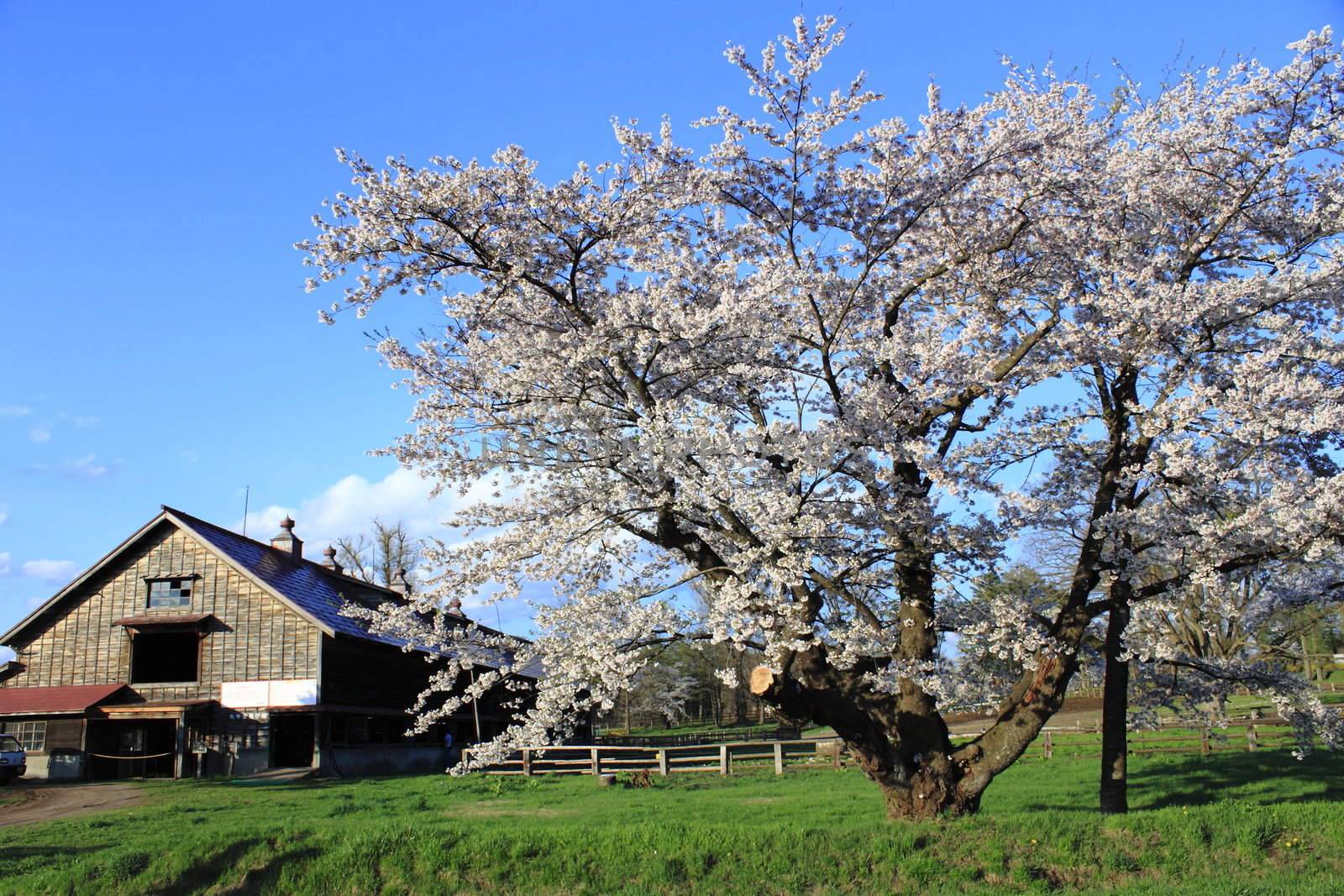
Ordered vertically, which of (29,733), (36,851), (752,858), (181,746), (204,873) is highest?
(752,858)

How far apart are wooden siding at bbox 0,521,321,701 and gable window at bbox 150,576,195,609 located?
17cm

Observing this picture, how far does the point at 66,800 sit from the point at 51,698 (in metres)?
7.56

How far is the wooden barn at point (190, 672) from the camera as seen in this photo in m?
27.5

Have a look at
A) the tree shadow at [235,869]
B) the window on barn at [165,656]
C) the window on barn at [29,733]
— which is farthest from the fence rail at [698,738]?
the tree shadow at [235,869]

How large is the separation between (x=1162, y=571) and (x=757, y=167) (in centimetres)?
758

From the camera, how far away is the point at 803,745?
2834cm

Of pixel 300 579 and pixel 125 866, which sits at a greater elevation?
pixel 300 579

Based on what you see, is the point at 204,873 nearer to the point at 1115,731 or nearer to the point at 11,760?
the point at 1115,731

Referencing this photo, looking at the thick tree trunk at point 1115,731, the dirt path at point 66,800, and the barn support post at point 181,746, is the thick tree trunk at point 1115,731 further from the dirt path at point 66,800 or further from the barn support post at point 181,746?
the barn support post at point 181,746

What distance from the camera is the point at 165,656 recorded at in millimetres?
30141

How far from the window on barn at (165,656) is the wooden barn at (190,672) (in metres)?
0.04

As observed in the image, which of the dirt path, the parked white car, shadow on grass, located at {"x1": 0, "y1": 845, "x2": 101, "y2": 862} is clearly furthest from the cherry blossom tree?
the parked white car

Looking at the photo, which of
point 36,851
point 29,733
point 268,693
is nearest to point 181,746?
point 268,693

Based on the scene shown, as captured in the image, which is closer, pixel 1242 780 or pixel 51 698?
pixel 1242 780
